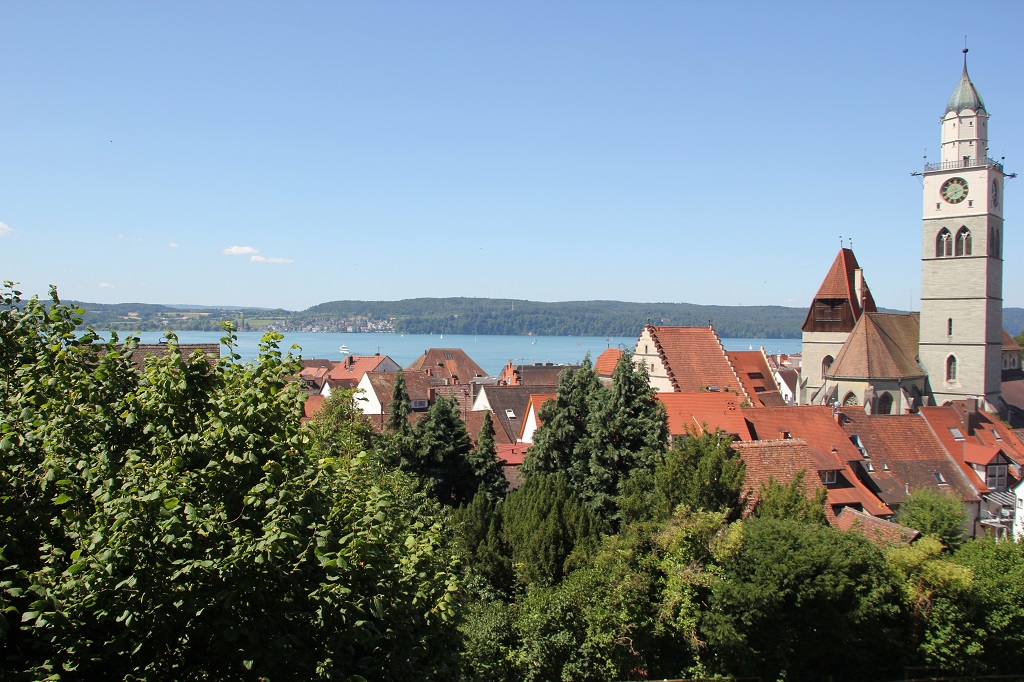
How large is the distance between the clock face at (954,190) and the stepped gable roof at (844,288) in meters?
7.46

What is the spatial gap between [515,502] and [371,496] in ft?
48.6

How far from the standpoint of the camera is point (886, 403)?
54.2 metres

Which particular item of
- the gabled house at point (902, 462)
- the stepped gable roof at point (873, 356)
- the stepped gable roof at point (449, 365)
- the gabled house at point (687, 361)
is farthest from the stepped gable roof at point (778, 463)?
the stepped gable roof at point (449, 365)

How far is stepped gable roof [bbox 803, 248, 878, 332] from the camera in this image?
203 feet

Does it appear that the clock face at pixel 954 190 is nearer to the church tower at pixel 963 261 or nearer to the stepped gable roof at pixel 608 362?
the church tower at pixel 963 261

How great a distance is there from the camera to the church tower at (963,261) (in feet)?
187

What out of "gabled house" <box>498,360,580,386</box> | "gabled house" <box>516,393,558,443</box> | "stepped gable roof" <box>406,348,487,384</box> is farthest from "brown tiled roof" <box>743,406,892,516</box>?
"stepped gable roof" <box>406,348,487,384</box>

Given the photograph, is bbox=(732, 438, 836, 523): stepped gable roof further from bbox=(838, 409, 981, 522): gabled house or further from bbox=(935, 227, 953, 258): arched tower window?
bbox=(935, 227, 953, 258): arched tower window

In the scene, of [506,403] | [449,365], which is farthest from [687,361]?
[449,365]

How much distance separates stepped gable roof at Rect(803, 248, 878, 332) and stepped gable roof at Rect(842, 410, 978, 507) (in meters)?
23.2

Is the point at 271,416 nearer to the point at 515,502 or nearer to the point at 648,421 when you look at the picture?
the point at 515,502

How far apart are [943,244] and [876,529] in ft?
135

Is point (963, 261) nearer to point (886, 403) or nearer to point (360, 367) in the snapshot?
point (886, 403)

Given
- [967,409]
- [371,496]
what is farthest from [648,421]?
[967,409]
